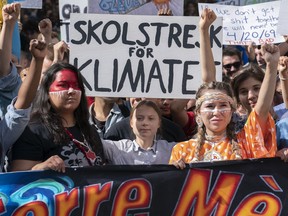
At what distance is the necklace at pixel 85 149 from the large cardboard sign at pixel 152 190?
204 millimetres

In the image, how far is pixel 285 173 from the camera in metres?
5.03

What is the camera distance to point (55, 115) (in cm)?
511

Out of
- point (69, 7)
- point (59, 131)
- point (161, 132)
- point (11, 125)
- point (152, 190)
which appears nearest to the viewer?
point (11, 125)

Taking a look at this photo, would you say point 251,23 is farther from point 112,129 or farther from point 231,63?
point 112,129

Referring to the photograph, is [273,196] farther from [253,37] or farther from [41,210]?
[253,37]

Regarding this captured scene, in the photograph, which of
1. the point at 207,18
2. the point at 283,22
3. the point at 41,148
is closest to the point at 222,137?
the point at 207,18

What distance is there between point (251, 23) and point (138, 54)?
189 centimetres

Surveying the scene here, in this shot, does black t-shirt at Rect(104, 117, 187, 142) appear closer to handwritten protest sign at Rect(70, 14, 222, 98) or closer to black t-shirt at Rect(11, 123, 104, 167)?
handwritten protest sign at Rect(70, 14, 222, 98)

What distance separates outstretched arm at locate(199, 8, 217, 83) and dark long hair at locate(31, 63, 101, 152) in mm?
865

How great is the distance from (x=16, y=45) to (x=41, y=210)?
1966mm

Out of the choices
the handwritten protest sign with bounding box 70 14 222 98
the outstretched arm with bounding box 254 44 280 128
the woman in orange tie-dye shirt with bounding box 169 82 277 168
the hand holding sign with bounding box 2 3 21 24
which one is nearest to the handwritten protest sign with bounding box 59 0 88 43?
the handwritten protest sign with bounding box 70 14 222 98

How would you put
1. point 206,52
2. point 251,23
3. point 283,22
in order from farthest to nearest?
point 251,23 < point 283,22 < point 206,52

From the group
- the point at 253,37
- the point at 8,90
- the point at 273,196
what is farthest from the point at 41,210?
the point at 253,37

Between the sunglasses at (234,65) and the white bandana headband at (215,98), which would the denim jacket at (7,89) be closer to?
the white bandana headband at (215,98)
